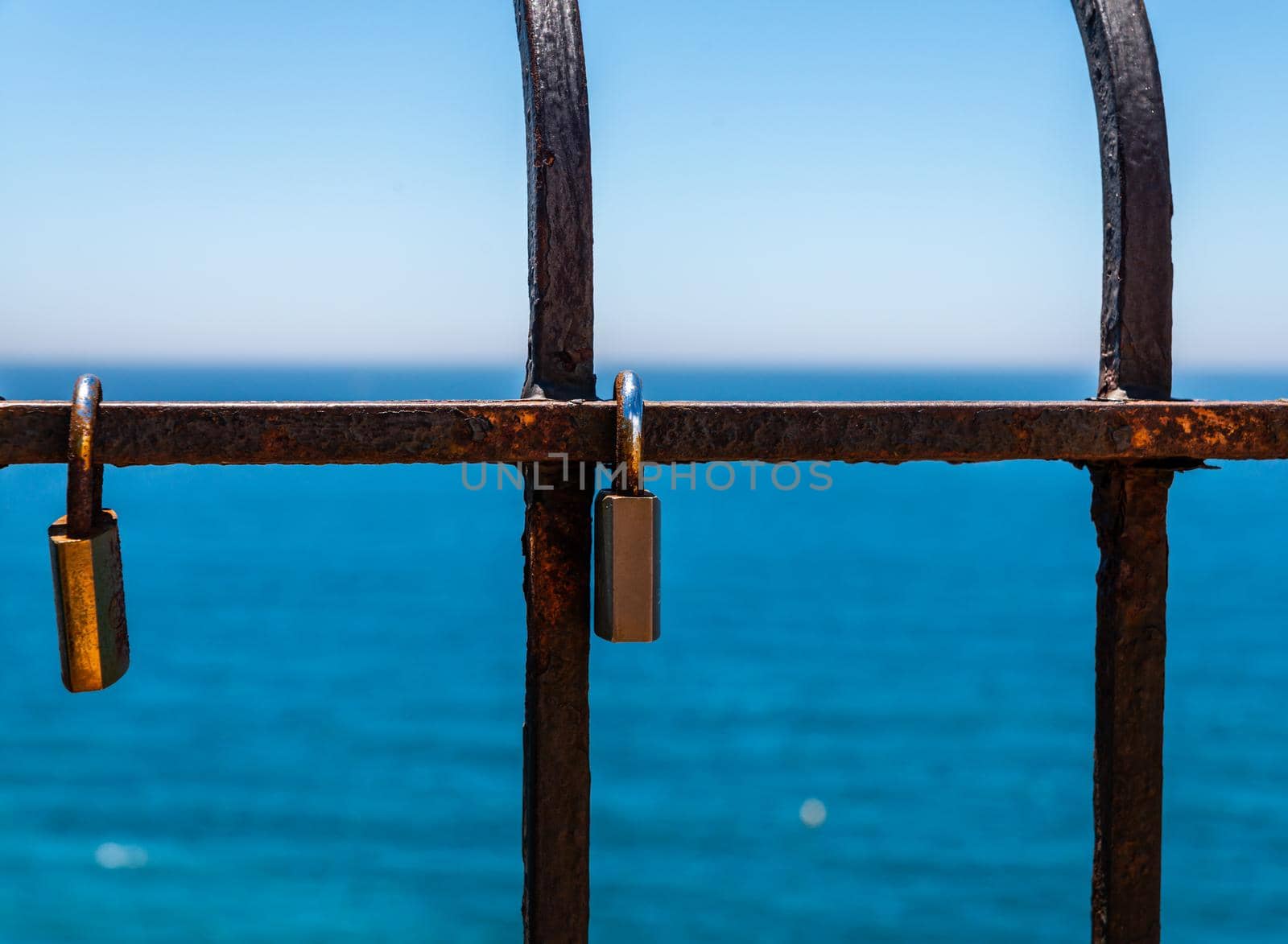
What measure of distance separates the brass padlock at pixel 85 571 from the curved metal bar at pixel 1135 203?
57.4 inches

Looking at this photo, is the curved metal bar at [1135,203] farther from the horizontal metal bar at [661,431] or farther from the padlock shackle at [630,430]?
the padlock shackle at [630,430]

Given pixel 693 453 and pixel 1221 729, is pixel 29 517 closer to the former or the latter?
pixel 1221 729

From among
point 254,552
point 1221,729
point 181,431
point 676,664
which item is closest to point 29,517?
point 254,552

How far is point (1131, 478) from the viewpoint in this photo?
1.66 meters

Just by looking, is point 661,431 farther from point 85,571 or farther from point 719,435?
point 85,571

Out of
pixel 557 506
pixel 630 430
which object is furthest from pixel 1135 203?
pixel 557 506

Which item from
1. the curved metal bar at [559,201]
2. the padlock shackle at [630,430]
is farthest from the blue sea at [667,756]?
the padlock shackle at [630,430]

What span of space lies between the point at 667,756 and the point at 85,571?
13.1 meters

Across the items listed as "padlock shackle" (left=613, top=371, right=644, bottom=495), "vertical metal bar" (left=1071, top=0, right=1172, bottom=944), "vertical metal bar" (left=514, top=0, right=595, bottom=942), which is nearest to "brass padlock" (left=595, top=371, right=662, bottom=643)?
"padlock shackle" (left=613, top=371, right=644, bottom=495)

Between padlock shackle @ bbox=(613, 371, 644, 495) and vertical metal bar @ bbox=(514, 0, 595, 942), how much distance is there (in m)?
0.13

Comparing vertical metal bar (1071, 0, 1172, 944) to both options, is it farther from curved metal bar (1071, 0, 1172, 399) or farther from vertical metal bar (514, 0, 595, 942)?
vertical metal bar (514, 0, 595, 942)

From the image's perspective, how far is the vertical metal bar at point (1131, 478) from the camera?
165 cm

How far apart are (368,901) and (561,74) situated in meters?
10.0

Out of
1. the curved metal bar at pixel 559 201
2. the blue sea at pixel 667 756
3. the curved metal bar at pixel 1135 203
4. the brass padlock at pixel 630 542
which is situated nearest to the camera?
the brass padlock at pixel 630 542
